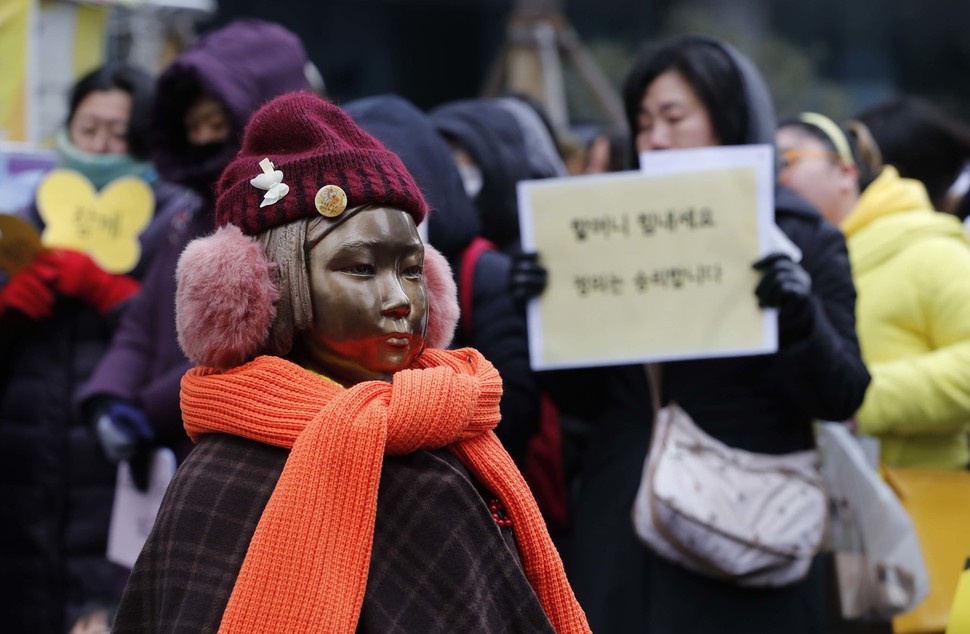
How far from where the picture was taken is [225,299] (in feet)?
7.42

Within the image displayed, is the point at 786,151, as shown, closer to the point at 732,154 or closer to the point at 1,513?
the point at 732,154

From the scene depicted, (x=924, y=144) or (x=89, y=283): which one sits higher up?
(x=924, y=144)

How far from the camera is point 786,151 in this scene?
5.06 metres

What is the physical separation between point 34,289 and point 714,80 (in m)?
2.20

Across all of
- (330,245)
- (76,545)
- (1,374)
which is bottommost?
(76,545)

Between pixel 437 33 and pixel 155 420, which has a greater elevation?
pixel 437 33

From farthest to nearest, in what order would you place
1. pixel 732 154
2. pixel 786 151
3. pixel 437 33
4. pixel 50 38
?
1. pixel 437 33
2. pixel 50 38
3. pixel 786 151
4. pixel 732 154

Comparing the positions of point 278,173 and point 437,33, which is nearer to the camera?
point 278,173

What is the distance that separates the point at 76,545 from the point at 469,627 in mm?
2797

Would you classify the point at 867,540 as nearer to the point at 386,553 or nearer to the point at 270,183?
the point at 386,553

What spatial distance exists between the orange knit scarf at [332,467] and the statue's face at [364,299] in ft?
0.19

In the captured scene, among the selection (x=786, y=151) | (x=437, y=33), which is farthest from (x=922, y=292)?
(x=437, y=33)

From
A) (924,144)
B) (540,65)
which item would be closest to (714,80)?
(924,144)

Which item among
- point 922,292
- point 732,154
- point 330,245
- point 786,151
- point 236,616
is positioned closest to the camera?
point 236,616
